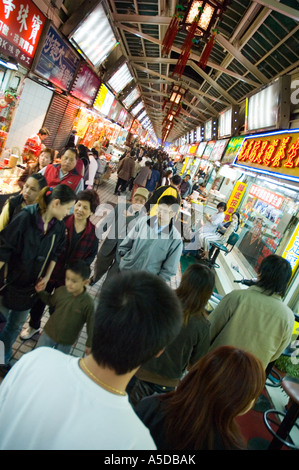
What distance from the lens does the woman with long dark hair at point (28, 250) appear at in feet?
8.39

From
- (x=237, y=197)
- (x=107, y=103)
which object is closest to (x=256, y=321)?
(x=237, y=197)

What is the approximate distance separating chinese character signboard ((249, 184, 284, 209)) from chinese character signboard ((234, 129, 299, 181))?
726 millimetres

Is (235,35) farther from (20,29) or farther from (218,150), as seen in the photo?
(218,150)

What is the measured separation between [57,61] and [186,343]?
8.72 meters

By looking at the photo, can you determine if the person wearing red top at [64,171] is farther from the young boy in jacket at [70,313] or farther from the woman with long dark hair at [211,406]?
the woman with long dark hair at [211,406]

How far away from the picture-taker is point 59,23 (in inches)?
307

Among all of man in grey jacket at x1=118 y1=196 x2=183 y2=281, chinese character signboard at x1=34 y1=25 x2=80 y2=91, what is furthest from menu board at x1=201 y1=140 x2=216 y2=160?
man in grey jacket at x1=118 y1=196 x2=183 y2=281

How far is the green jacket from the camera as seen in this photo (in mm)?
2791

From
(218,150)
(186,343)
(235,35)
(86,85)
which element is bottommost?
(186,343)

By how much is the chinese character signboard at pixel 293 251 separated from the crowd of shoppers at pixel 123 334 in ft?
10.0

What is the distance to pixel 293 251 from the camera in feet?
18.6

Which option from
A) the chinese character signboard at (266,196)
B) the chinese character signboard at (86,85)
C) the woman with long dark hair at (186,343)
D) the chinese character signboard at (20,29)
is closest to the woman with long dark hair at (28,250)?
the woman with long dark hair at (186,343)

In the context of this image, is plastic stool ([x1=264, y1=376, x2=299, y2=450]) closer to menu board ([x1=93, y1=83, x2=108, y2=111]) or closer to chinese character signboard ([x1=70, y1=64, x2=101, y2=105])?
chinese character signboard ([x1=70, y1=64, x2=101, y2=105])

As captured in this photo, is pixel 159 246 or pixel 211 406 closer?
pixel 211 406
